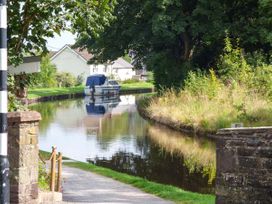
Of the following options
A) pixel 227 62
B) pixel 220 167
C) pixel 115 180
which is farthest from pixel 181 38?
pixel 220 167

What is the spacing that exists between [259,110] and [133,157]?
7062mm

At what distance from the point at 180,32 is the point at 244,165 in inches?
1064

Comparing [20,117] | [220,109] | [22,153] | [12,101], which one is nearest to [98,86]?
[220,109]

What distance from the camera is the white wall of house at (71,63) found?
9825 centimetres

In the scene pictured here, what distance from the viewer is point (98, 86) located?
6812 cm

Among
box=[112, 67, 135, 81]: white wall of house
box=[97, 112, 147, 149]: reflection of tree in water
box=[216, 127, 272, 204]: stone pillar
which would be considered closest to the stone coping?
box=[216, 127, 272, 204]: stone pillar

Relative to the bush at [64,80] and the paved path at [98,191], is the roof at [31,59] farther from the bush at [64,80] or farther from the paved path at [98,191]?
the bush at [64,80]

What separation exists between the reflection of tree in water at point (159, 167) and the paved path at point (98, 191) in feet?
7.80

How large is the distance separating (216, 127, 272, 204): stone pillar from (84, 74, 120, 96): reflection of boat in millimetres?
58221

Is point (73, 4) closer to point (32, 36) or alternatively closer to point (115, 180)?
point (32, 36)

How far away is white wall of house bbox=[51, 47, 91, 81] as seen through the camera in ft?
322

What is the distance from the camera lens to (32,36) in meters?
Result: 11.9

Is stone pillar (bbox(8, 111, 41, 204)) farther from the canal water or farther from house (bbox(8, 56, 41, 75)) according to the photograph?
the canal water

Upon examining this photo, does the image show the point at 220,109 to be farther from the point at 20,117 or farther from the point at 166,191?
the point at 20,117
